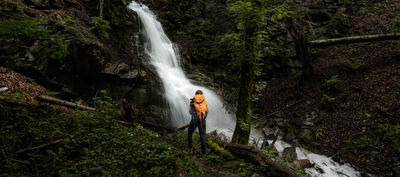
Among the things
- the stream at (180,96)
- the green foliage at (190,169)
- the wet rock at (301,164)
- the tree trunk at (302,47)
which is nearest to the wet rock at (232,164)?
the green foliage at (190,169)

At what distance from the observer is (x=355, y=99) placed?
9141 mm

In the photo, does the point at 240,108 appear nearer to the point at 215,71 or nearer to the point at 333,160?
the point at 333,160

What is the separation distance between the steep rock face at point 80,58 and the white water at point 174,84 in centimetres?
98

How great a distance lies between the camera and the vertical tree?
5961 mm

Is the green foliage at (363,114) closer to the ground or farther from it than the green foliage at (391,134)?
farther from it

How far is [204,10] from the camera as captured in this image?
18.4m

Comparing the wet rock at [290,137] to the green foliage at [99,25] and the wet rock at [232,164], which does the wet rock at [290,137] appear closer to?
the wet rock at [232,164]

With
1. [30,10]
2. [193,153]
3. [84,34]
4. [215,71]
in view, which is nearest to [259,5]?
[193,153]

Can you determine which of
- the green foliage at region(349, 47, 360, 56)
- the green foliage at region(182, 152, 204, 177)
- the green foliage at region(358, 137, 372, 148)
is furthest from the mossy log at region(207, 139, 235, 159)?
the green foliage at region(349, 47, 360, 56)

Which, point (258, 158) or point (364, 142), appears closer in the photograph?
point (258, 158)

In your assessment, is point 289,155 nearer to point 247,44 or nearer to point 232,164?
point 232,164

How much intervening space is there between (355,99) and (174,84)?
9497 mm

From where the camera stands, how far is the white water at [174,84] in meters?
10.7

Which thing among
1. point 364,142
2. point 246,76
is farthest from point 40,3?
point 364,142
